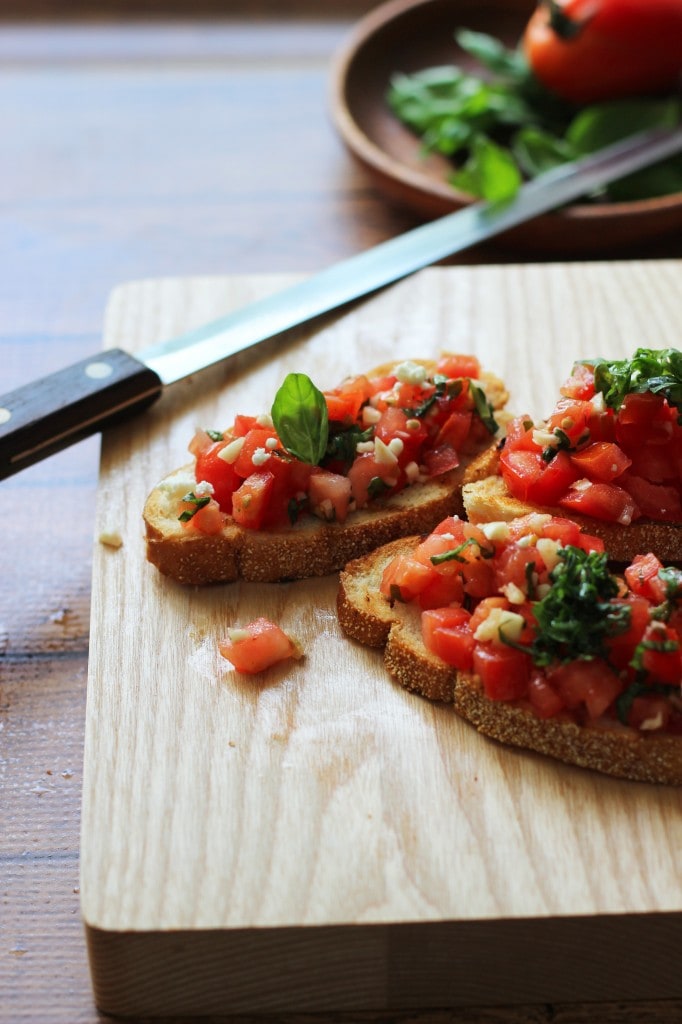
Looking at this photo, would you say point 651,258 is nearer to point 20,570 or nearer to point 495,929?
point 20,570

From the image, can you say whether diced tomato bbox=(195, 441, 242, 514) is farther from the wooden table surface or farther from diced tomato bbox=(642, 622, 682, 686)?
diced tomato bbox=(642, 622, 682, 686)

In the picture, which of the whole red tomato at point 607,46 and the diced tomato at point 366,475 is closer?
the diced tomato at point 366,475

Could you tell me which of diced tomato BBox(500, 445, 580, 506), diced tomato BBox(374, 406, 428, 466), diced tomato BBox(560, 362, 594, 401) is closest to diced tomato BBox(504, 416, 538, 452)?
diced tomato BBox(500, 445, 580, 506)

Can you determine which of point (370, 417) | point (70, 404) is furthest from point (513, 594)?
point (70, 404)

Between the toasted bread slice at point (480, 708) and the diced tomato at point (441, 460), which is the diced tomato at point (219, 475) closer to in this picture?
the toasted bread slice at point (480, 708)

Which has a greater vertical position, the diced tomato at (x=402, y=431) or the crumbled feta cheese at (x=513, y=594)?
the crumbled feta cheese at (x=513, y=594)

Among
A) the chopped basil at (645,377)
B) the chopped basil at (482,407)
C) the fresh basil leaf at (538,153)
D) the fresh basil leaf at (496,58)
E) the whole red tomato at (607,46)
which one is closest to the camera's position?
the chopped basil at (645,377)

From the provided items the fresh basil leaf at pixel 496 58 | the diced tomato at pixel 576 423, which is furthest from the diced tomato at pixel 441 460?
the fresh basil leaf at pixel 496 58
